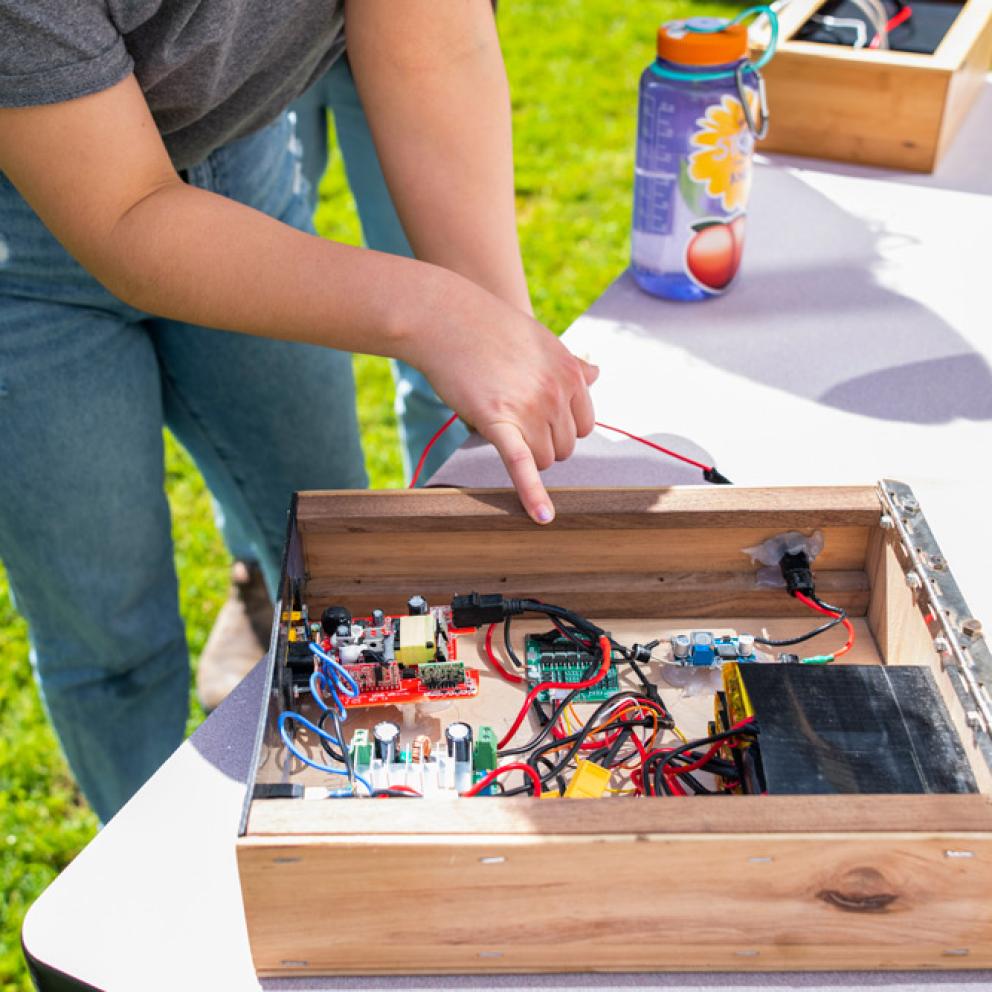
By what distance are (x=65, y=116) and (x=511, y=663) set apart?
517 millimetres

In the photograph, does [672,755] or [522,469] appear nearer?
[672,755]

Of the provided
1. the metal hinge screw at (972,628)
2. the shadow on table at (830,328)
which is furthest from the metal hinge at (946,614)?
the shadow on table at (830,328)

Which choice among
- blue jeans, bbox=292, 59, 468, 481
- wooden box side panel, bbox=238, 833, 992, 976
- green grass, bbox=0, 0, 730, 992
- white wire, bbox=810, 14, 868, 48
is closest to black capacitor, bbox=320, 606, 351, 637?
wooden box side panel, bbox=238, 833, 992, 976

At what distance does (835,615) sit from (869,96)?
2.98ft

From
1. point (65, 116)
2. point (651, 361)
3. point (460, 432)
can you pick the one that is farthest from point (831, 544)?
point (460, 432)

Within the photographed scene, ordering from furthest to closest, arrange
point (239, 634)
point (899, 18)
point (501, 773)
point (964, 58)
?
point (239, 634)
point (899, 18)
point (964, 58)
point (501, 773)

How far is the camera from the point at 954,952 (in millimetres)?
Answer: 679

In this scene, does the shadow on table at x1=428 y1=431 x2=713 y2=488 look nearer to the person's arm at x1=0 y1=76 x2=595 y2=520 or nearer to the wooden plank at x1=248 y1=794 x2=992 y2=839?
the person's arm at x1=0 y1=76 x2=595 y2=520

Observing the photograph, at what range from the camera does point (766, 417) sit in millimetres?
1154

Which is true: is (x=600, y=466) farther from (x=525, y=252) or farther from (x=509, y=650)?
(x=525, y=252)

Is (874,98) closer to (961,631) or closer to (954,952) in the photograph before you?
(961,631)

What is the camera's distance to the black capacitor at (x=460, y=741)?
75cm

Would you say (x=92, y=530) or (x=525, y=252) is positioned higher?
(x=92, y=530)

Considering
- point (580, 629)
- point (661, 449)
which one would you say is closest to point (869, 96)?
point (661, 449)
